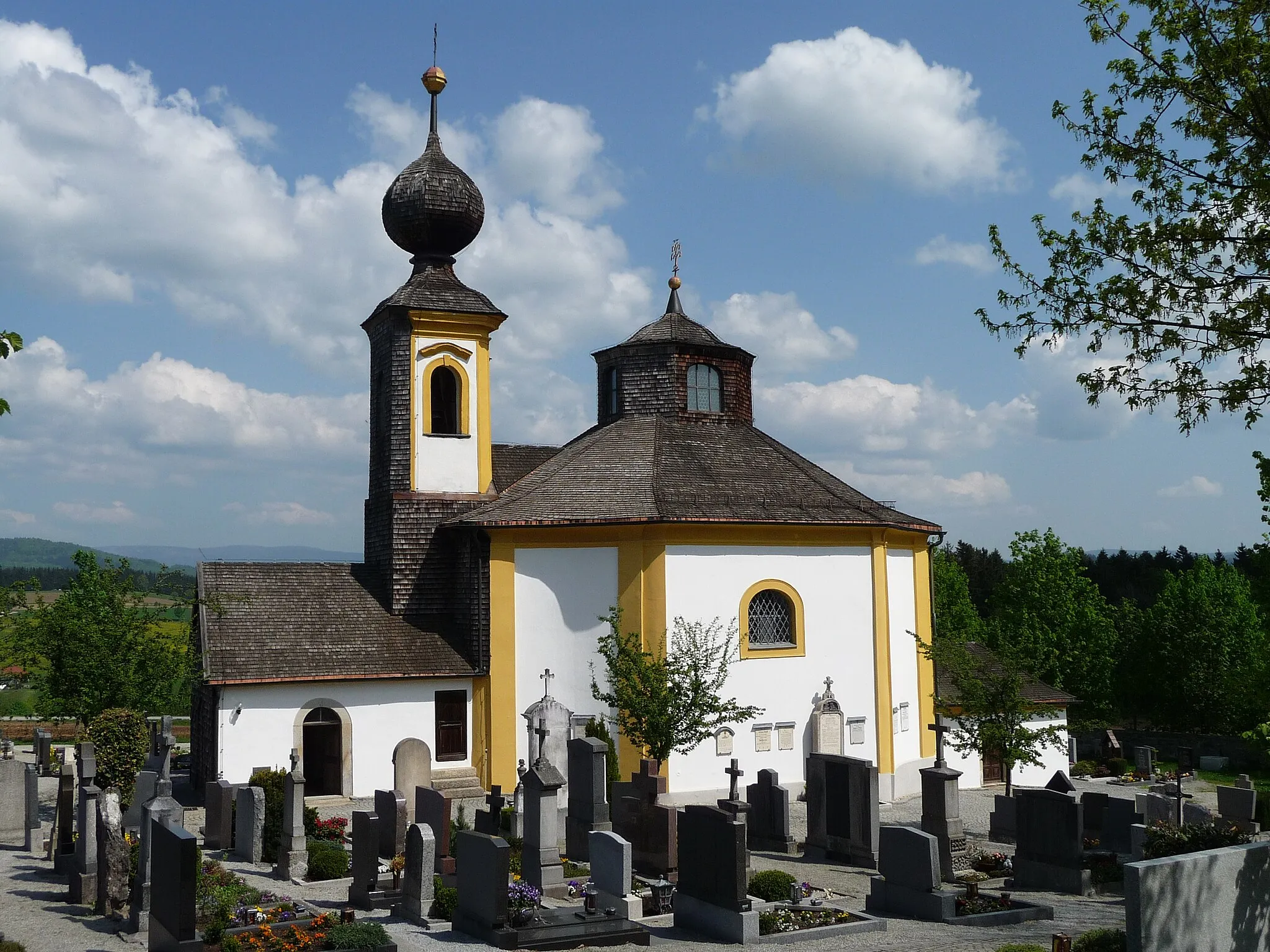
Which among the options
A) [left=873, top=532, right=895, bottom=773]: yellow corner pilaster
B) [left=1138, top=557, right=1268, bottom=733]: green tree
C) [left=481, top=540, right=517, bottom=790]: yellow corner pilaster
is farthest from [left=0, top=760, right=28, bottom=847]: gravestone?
[left=1138, top=557, right=1268, bottom=733]: green tree

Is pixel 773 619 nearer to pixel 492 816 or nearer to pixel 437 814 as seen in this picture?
pixel 492 816

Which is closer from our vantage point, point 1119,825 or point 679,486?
point 1119,825

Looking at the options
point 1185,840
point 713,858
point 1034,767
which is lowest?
point 1034,767

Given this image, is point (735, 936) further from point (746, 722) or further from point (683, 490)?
point (683, 490)

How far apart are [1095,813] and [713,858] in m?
8.59

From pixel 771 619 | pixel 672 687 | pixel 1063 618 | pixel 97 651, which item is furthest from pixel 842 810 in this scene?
pixel 1063 618

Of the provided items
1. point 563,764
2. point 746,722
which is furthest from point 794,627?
point 563,764

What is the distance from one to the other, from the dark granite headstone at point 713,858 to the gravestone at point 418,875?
3099 millimetres

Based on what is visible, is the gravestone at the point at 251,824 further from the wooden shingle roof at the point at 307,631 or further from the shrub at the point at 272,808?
the wooden shingle roof at the point at 307,631

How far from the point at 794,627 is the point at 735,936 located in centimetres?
1098

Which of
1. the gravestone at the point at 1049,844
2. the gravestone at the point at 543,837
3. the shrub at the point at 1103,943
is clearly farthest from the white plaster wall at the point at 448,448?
the shrub at the point at 1103,943

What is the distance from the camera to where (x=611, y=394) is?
2825 centimetres

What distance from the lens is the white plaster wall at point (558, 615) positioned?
75.4 feet

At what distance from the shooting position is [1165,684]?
43656mm
